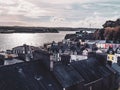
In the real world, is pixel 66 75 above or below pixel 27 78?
below

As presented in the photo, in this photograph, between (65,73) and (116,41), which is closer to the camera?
(65,73)

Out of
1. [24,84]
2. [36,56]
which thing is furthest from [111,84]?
[24,84]

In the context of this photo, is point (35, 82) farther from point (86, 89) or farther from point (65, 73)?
point (86, 89)

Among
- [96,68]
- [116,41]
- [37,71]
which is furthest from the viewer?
[116,41]

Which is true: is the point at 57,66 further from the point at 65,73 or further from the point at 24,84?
the point at 24,84

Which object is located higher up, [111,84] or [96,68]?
[96,68]

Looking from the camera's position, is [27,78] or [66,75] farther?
[66,75]

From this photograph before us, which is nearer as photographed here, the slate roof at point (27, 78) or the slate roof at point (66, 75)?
the slate roof at point (27, 78)

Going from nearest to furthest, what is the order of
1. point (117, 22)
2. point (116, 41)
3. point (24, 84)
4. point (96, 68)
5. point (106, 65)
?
point (24, 84) < point (96, 68) < point (106, 65) < point (116, 41) < point (117, 22)

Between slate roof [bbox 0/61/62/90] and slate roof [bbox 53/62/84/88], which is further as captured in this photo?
slate roof [bbox 53/62/84/88]

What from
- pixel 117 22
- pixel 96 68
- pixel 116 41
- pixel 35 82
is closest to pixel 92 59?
pixel 96 68
